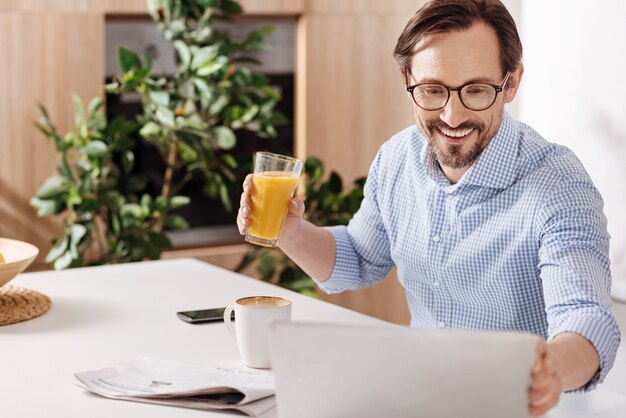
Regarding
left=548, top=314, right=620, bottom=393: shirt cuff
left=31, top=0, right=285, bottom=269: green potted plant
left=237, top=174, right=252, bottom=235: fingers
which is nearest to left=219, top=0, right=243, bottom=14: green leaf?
left=31, top=0, right=285, bottom=269: green potted plant

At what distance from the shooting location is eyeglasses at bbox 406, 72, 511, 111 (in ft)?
5.62

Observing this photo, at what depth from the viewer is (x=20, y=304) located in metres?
1.89

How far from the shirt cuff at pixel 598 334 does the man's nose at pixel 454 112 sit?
18.1 inches

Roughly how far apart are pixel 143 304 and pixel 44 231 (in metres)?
1.68

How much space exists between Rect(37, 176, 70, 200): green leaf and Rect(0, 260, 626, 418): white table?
3.28 ft

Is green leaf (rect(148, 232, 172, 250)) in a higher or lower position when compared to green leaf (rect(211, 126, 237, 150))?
lower

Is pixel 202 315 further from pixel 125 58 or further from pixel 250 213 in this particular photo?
pixel 125 58

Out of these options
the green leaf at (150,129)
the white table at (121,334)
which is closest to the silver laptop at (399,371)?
the white table at (121,334)

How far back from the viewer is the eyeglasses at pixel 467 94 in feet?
5.62

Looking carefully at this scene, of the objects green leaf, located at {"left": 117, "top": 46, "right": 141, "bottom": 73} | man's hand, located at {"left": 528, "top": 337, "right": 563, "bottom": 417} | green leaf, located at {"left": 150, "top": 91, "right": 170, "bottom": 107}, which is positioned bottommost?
man's hand, located at {"left": 528, "top": 337, "right": 563, "bottom": 417}

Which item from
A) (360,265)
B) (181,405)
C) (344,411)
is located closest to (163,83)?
(360,265)

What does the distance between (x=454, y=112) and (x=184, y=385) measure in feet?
2.25

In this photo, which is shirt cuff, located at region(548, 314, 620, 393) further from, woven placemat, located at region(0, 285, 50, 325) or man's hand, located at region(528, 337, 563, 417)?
woven placemat, located at region(0, 285, 50, 325)

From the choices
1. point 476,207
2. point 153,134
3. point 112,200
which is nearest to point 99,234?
point 112,200
